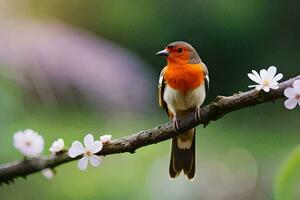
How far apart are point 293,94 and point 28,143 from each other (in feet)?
1.18

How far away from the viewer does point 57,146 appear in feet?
3.05

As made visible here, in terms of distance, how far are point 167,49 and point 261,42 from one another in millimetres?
4833

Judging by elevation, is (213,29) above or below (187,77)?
above

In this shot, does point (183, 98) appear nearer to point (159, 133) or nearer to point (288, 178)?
point (159, 133)

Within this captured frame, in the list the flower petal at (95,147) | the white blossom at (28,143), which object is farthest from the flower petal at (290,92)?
the white blossom at (28,143)

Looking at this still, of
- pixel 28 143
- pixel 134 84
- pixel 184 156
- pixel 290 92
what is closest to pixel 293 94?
pixel 290 92

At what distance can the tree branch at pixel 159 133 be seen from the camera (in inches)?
32.7

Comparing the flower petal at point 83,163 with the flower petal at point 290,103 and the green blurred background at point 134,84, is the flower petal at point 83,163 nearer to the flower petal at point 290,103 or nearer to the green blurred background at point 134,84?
the flower petal at point 290,103

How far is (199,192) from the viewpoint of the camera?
305 centimetres

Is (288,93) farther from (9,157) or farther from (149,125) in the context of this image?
(149,125)

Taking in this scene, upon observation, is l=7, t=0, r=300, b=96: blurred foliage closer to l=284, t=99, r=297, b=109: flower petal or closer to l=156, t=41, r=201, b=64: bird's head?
l=156, t=41, r=201, b=64: bird's head

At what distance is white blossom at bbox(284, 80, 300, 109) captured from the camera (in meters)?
0.80

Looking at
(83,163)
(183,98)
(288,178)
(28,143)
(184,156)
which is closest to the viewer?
(288,178)

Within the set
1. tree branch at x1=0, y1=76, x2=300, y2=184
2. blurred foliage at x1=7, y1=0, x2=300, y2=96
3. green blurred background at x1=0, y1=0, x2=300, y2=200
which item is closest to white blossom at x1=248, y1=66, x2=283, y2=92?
tree branch at x1=0, y1=76, x2=300, y2=184
